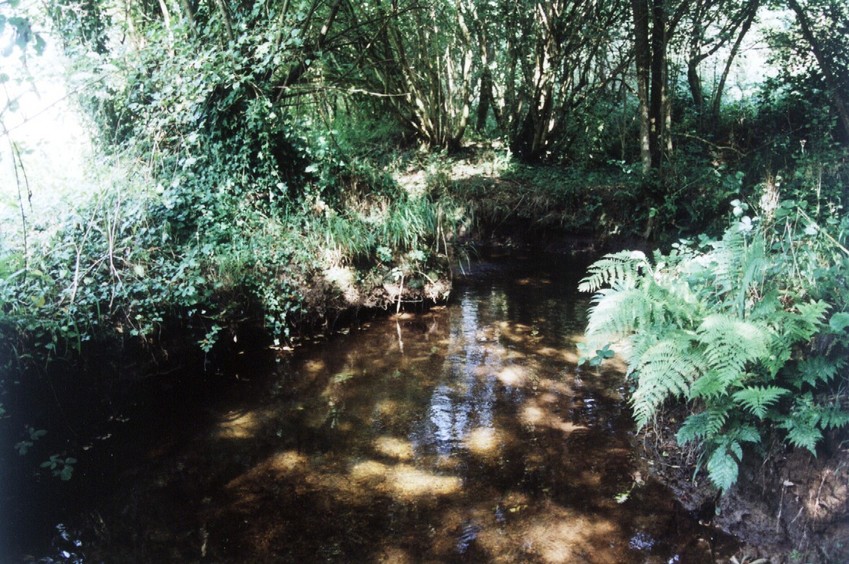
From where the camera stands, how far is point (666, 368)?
3.34m

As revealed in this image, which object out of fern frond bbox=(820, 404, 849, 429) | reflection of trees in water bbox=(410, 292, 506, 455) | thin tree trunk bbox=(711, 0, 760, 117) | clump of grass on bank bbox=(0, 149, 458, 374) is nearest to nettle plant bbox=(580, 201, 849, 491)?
fern frond bbox=(820, 404, 849, 429)

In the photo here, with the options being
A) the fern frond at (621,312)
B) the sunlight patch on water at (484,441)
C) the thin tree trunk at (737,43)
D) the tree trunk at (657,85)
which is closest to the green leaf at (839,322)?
the fern frond at (621,312)

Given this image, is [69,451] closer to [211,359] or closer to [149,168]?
[211,359]

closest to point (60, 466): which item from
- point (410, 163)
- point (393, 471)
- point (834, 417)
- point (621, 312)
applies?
point (393, 471)

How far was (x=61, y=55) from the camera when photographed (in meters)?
6.83

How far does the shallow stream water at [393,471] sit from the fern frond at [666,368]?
764 mm

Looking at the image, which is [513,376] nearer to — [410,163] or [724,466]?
[724,466]

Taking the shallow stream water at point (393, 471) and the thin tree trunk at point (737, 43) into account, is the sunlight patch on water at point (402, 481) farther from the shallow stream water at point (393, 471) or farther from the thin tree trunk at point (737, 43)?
the thin tree trunk at point (737, 43)

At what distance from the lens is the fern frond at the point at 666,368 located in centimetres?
330

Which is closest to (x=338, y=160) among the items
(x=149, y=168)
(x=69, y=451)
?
(x=149, y=168)

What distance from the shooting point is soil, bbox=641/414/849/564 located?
2.83 m

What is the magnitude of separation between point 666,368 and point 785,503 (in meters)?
0.95

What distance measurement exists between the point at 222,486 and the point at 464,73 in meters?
10.2

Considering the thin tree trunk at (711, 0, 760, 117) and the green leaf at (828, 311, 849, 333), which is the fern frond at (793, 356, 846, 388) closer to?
the green leaf at (828, 311, 849, 333)
